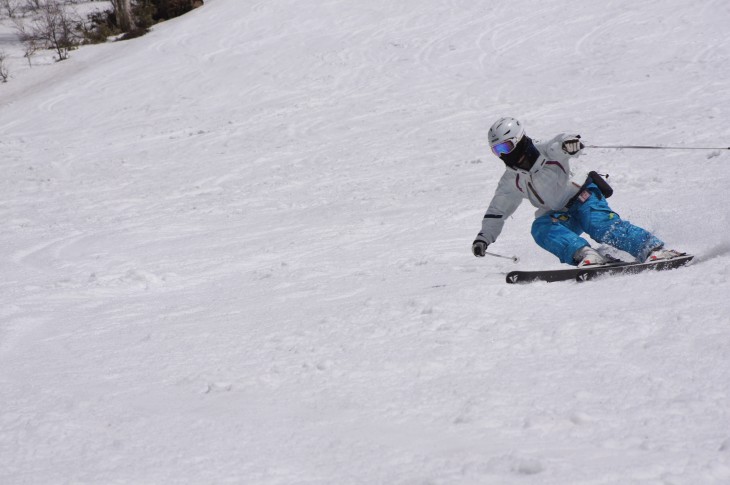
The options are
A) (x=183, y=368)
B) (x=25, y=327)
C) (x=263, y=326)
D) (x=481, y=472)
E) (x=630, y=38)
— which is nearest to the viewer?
(x=481, y=472)

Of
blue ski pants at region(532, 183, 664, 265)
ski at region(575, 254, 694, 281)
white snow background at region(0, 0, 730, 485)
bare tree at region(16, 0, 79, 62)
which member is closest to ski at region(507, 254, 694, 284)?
ski at region(575, 254, 694, 281)

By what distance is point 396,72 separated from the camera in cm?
1666

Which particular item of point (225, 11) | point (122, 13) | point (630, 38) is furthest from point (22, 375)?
point (122, 13)

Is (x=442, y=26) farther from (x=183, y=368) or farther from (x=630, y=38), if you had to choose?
(x=183, y=368)

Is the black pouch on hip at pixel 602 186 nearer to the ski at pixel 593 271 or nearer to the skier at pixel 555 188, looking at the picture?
the skier at pixel 555 188

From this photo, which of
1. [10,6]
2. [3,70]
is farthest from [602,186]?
[10,6]

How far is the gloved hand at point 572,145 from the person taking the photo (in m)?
5.32

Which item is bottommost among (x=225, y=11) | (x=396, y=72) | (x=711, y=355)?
(x=711, y=355)

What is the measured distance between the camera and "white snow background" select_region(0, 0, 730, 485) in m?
2.68

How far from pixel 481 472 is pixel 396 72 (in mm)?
15137

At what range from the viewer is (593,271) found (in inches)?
185

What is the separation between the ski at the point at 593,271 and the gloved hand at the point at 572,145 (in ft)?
3.27

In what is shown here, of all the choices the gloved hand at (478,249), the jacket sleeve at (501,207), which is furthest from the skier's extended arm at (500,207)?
the gloved hand at (478,249)

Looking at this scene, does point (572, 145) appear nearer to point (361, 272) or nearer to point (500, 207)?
point (500, 207)
